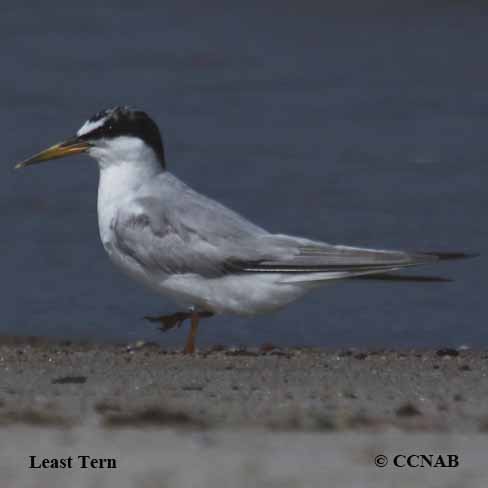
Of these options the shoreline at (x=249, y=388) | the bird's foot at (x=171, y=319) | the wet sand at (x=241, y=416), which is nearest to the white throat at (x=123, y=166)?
the bird's foot at (x=171, y=319)

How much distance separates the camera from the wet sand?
5.00m

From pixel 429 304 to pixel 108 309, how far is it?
1.75 metres

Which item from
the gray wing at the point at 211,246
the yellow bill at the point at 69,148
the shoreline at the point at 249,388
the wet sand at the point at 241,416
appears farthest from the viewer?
the yellow bill at the point at 69,148

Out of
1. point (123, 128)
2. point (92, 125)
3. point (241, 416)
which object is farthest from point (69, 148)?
point (241, 416)

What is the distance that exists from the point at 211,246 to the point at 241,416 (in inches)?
77.2

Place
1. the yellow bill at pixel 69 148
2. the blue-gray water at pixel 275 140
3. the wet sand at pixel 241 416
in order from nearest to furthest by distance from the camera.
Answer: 1. the wet sand at pixel 241 416
2. the yellow bill at pixel 69 148
3. the blue-gray water at pixel 275 140

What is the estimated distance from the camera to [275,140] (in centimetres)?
1138

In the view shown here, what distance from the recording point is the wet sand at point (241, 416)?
16.4 feet

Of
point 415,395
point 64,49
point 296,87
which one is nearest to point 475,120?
point 296,87

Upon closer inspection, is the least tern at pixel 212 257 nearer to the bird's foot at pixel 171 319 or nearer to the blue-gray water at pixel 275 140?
the bird's foot at pixel 171 319

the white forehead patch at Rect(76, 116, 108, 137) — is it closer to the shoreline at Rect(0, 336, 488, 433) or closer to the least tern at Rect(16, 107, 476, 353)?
the least tern at Rect(16, 107, 476, 353)

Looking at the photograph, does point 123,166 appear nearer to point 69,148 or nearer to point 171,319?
point 69,148

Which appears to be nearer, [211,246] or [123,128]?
[211,246]

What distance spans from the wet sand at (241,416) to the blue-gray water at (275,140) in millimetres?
1427
